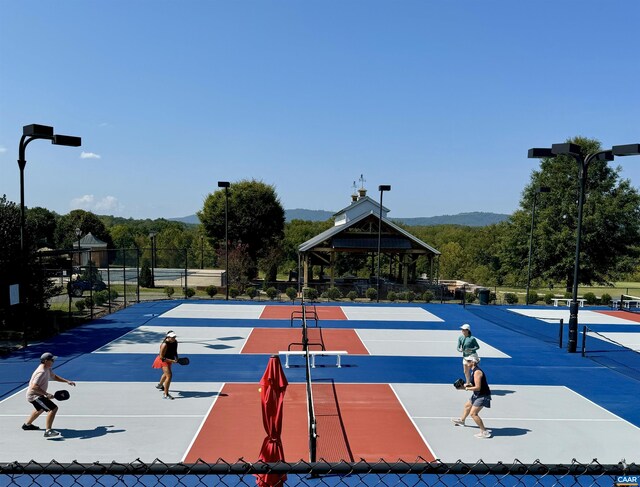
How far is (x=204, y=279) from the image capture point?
168ft

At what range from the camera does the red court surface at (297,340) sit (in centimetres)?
2041

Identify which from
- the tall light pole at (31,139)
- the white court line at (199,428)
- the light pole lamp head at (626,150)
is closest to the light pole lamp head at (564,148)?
the light pole lamp head at (626,150)

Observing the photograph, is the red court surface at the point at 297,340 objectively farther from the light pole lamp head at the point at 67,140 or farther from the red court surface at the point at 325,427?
the light pole lamp head at the point at 67,140

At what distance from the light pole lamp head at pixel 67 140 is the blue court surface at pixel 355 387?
7177 mm

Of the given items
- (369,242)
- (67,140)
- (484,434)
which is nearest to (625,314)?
(369,242)

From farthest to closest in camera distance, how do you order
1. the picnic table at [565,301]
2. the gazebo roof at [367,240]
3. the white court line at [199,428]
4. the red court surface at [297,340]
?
1. the gazebo roof at [367,240]
2. the picnic table at [565,301]
3. the red court surface at [297,340]
4. the white court line at [199,428]

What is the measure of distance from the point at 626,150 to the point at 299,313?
1743cm

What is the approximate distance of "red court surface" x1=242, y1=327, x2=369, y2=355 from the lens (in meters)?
20.4

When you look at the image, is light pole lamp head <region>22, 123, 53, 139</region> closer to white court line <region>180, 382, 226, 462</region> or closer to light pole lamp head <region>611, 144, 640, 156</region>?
white court line <region>180, 382, 226, 462</region>

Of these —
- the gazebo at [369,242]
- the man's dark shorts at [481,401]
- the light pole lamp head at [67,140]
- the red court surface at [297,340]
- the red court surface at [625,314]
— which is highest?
the light pole lamp head at [67,140]

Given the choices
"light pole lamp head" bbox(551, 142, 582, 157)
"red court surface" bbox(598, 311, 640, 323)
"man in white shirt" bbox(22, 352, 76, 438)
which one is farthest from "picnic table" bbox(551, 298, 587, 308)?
"man in white shirt" bbox(22, 352, 76, 438)

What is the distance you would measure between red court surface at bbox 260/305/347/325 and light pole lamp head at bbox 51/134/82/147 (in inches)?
511

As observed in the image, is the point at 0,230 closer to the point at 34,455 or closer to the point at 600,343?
the point at 34,455

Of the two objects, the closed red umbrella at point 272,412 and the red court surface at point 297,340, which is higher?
the closed red umbrella at point 272,412
